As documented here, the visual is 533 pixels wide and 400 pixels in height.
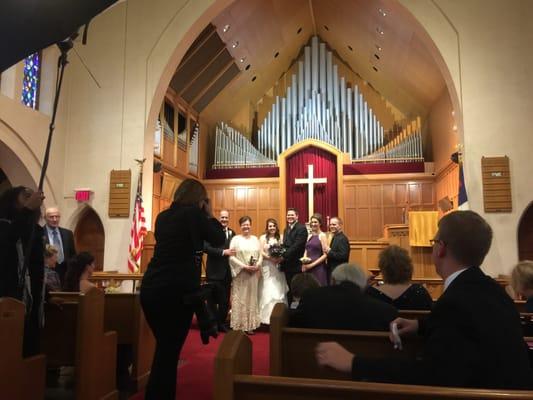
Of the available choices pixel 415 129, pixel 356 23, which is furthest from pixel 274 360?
pixel 415 129

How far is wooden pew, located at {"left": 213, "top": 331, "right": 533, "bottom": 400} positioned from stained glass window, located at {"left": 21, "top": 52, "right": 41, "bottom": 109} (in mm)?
6530

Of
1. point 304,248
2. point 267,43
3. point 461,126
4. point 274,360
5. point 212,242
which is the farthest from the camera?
point 267,43

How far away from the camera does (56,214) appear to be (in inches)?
168

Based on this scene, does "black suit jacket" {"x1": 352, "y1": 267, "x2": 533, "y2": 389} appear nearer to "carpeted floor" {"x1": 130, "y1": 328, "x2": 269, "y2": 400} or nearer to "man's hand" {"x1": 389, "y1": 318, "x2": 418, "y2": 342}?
"man's hand" {"x1": 389, "y1": 318, "x2": 418, "y2": 342}

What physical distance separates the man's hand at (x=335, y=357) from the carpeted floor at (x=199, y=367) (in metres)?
1.34

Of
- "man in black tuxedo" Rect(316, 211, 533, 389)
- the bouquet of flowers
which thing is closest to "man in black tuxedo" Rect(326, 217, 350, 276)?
the bouquet of flowers

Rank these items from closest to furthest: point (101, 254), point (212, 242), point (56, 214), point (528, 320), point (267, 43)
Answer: point (528, 320) → point (212, 242) → point (56, 214) → point (101, 254) → point (267, 43)

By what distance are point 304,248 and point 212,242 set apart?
281 cm

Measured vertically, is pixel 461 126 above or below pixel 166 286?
above

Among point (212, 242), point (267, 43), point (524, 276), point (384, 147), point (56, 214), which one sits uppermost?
point (267, 43)

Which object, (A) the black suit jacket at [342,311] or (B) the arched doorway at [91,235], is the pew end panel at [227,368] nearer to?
(A) the black suit jacket at [342,311]

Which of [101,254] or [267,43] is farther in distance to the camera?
[267,43]

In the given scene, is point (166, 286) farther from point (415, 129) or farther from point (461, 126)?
A: point (415, 129)

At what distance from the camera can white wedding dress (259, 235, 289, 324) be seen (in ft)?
17.1
